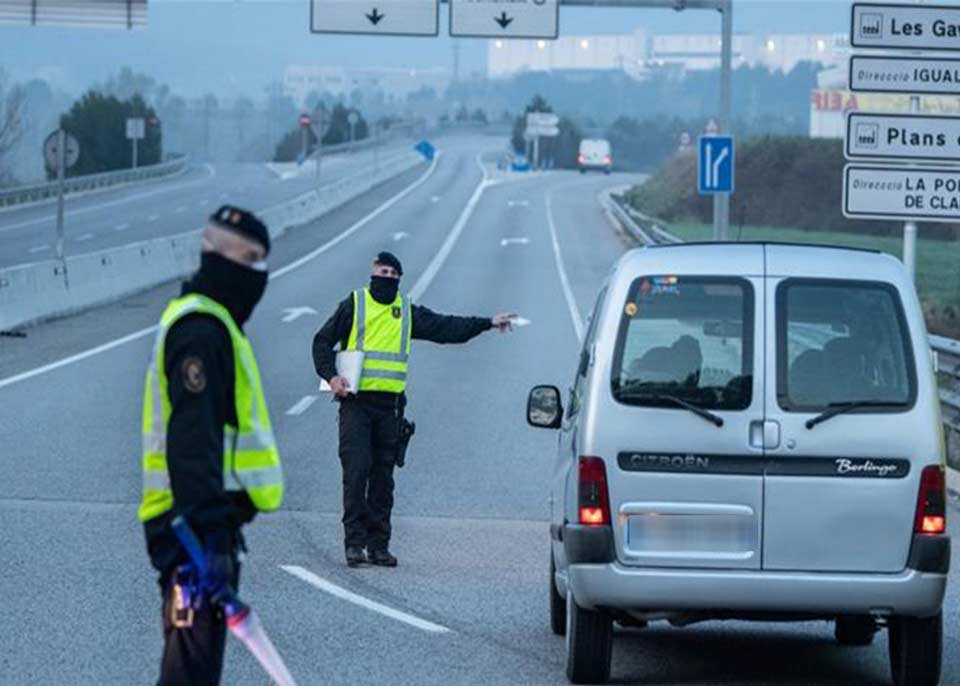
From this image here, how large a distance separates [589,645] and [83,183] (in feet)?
255

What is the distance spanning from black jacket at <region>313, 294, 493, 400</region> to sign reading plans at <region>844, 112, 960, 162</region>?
717cm

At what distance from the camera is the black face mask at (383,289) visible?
1299 cm

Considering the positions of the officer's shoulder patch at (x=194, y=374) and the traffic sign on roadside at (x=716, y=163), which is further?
the traffic sign on roadside at (x=716, y=163)

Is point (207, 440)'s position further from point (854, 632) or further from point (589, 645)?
point (854, 632)

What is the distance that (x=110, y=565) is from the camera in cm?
1220

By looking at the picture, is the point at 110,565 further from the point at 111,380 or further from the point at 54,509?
the point at 111,380

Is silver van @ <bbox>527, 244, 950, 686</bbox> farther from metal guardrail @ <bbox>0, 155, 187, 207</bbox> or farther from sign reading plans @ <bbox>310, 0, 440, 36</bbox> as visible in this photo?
metal guardrail @ <bbox>0, 155, 187, 207</bbox>

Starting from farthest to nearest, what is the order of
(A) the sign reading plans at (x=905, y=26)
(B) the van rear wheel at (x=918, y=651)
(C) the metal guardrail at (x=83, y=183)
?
(C) the metal guardrail at (x=83, y=183) < (A) the sign reading plans at (x=905, y=26) < (B) the van rear wheel at (x=918, y=651)

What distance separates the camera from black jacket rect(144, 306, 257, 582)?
19.1 ft

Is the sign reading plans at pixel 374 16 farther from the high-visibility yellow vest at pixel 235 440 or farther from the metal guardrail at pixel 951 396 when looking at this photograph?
the high-visibility yellow vest at pixel 235 440

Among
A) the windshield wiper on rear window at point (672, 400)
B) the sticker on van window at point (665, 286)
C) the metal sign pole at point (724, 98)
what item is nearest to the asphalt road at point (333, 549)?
the windshield wiper on rear window at point (672, 400)

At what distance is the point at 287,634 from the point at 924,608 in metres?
3.11

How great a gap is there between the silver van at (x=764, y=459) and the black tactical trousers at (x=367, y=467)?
390 centimetres

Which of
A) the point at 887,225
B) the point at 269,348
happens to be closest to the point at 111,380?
the point at 269,348
